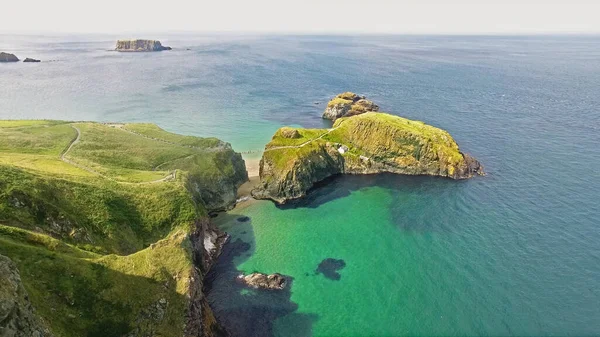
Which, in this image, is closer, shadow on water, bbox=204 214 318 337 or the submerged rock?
shadow on water, bbox=204 214 318 337

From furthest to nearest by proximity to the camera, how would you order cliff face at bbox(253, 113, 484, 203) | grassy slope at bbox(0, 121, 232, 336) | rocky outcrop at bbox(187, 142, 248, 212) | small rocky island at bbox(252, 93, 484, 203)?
1. small rocky island at bbox(252, 93, 484, 203)
2. cliff face at bbox(253, 113, 484, 203)
3. rocky outcrop at bbox(187, 142, 248, 212)
4. grassy slope at bbox(0, 121, 232, 336)

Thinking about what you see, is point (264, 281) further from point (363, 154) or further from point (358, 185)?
point (363, 154)

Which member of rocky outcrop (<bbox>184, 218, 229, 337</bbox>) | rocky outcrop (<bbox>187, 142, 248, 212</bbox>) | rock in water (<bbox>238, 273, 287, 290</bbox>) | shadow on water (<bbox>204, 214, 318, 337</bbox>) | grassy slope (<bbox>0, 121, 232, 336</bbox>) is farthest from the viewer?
rocky outcrop (<bbox>187, 142, 248, 212</bbox>)

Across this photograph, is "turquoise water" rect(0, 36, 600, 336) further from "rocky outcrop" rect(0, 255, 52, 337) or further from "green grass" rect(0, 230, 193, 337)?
"rocky outcrop" rect(0, 255, 52, 337)

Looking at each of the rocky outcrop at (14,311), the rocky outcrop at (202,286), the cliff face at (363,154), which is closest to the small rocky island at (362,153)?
the cliff face at (363,154)

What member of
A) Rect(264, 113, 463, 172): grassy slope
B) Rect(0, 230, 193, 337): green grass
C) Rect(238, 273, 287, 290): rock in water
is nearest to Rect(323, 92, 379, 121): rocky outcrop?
Rect(264, 113, 463, 172): grassy slope

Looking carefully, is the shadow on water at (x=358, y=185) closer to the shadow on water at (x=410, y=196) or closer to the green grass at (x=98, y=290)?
the shadow on water at (x=410, y=196)
